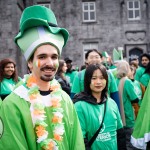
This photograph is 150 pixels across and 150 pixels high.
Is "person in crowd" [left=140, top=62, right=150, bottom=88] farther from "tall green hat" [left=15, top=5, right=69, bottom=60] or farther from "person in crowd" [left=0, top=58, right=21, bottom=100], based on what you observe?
"tall green hat" [left=15, top=5, right=69, bottom=60]

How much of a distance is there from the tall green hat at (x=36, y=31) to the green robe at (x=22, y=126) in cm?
36

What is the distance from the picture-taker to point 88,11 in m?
22.2

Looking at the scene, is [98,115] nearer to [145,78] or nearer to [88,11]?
[145,78]

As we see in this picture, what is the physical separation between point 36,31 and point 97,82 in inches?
51.5

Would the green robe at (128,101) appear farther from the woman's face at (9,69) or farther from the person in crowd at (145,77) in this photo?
the woman's face at (9,69)

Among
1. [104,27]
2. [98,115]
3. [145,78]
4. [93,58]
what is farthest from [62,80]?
[104,27]

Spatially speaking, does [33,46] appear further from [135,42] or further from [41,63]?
[135,42]

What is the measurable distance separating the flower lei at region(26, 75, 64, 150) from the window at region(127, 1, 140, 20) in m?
20.2

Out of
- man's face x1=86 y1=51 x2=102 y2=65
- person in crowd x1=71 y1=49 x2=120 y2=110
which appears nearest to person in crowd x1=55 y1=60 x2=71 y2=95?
person in crowd x1=71 y1=49 x2=120 y2=110

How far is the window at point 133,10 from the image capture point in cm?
2220

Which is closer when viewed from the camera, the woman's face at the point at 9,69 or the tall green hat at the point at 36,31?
the tall green hat at the point at 36,31

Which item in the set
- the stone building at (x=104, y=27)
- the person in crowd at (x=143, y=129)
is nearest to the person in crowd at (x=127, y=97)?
the person in crowd at (x=143, y=129)

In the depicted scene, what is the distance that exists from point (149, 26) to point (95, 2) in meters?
3.93

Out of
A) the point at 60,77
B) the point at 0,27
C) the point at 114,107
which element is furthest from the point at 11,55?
the point at 114,107
